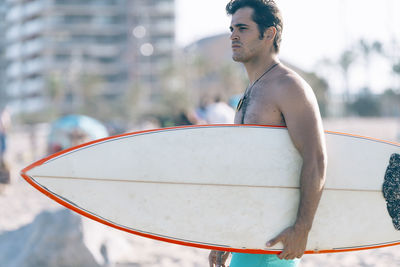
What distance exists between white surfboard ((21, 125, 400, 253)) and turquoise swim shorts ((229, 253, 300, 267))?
5 centimetres

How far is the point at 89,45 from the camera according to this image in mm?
64438

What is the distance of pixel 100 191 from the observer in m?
2.18

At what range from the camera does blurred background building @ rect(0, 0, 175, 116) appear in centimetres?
6297

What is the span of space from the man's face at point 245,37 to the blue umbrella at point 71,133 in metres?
8.99

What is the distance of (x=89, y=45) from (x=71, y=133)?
55902mm

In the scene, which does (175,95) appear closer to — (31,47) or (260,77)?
(31,47)

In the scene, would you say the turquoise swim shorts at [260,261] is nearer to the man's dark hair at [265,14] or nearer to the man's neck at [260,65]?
the man's neck at [260,65]

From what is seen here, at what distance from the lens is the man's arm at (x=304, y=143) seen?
1.79m

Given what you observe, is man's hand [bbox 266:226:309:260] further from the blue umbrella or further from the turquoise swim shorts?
the blue umbrella

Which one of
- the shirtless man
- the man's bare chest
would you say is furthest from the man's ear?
the man's bare chest

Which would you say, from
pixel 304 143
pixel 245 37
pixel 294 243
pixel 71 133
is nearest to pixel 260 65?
pixel 245 37

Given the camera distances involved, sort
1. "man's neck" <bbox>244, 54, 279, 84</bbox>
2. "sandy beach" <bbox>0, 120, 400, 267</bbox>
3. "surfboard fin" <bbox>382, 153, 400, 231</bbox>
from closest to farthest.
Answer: "man's neck" <bbox>244, 54, 279, 84</bbox> < "surfboard fin" <bbox>382, 153, 400, 231</bbox> < "sandy beach" <bbox>0, 120, 400, 267</bbox>

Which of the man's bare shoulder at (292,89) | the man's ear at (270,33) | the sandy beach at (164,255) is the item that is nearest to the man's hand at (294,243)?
the man's bare shoulder at (292,89)

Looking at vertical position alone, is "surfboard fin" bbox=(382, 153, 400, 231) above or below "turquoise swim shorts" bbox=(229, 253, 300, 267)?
above
